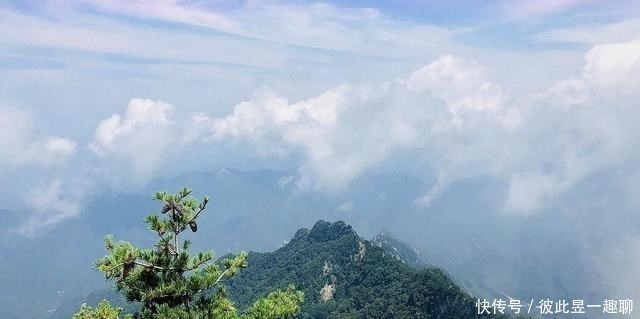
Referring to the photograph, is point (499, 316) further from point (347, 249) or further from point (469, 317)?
point (347, 249)

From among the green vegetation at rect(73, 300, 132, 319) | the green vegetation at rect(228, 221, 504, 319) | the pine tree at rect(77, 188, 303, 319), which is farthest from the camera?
the green vegetation at rect(228, 221, 504, 319)

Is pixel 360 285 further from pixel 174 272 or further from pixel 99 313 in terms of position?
pixel 174 272

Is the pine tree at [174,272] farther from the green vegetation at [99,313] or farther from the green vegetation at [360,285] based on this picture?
the green vegetation at [360,285]

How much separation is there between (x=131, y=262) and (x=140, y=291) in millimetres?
2489

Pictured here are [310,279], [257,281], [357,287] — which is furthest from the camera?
[257,281]

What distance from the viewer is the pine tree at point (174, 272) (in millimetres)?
19484

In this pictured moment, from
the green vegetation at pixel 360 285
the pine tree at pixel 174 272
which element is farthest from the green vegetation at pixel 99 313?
the green vegetation at pixel 360 285

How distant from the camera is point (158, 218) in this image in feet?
65.7

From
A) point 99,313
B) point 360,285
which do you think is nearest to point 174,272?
point 99,313

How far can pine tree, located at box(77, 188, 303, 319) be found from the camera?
19.5 meters

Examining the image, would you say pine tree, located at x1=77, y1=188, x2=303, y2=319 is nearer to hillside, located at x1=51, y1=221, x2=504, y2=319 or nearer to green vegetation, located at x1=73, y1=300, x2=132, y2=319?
green vegetation, located at x1=73, y1=300, x2=132, y2=319

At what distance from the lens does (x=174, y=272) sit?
21219mm

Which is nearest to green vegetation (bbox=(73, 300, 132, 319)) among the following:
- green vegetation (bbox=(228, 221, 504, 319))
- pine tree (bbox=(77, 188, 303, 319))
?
pine tree (bbox=(77, 188, 303, 319))

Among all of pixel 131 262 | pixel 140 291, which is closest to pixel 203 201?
pixel 131 262
